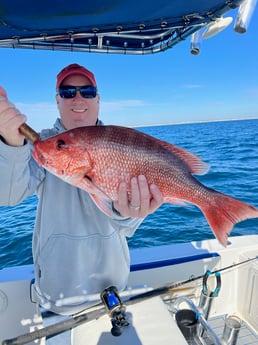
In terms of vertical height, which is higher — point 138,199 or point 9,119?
point 9,119

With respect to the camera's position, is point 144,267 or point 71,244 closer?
point 71,244

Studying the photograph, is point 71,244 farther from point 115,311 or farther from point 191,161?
point 191,161

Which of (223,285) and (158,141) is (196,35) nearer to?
(158,141)

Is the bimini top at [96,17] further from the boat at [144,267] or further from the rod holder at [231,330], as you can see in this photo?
the rod holder at [231,330]

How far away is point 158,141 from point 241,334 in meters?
2.40

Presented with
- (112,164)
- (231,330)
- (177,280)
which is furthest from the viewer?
(177,280)

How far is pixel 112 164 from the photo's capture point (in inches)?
57.1

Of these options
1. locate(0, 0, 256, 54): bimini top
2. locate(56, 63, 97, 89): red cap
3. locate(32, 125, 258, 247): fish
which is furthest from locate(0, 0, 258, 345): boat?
locate(32, 125, 258, 247): fish

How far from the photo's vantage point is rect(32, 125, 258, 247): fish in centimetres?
144

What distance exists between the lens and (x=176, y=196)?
61.6 inches

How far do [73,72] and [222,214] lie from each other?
1.31 meters

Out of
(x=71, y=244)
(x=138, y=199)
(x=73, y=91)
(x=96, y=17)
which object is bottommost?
(x=71, y=244)

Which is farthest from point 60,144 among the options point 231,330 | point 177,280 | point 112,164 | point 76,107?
point 231,330

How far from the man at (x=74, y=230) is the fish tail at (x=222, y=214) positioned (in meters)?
0.31
